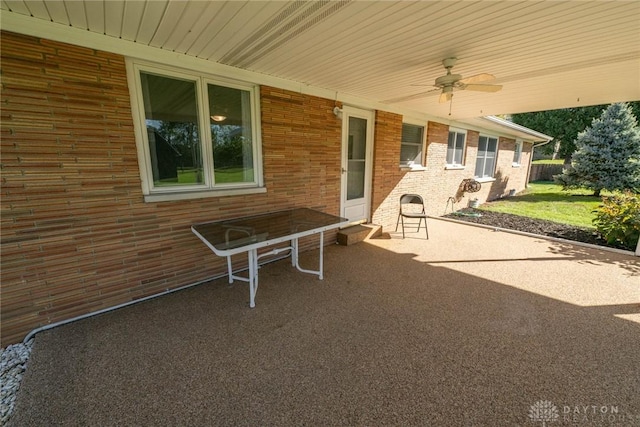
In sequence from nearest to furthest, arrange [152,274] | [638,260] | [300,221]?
[152,274]
[300,221]
[638,260]

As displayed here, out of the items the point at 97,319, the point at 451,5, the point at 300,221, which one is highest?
the point at 451,5

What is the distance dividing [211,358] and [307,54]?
9.72 feet

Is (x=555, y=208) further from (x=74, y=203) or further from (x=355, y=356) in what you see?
(x=74, y=203)

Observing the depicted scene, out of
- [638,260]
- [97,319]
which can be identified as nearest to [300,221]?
[97,319]

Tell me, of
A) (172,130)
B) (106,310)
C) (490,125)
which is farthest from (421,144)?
(106,310)

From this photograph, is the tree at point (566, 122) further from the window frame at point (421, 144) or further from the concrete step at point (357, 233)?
the concrete step at point (357, 233)

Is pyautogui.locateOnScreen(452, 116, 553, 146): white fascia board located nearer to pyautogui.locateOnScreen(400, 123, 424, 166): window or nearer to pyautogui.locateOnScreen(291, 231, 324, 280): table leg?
pyautogui.locateOnScreen(400, 123, 424, 166): window

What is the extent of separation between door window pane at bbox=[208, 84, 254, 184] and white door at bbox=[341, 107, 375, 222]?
1.77 metres

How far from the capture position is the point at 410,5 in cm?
182

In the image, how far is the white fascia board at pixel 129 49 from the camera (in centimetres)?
194

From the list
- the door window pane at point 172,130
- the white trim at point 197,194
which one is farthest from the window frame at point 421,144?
the door window pane at point 172,130

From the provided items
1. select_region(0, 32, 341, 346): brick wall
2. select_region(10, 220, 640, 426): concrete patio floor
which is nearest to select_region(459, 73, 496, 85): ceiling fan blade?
select_region(10, 220, 640, 426): concrete patio floor

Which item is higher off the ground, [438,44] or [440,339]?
[438,44]

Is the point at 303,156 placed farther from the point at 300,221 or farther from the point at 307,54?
the point at 307,54
